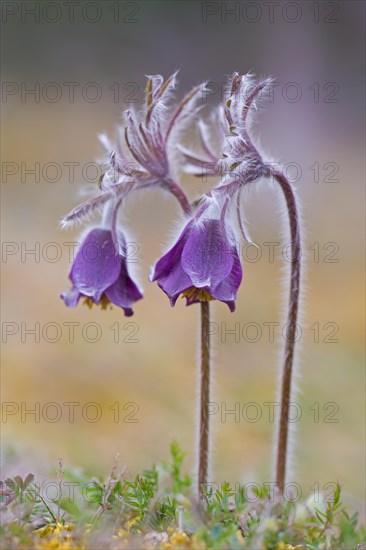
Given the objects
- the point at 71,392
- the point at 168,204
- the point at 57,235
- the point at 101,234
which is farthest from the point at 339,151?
the point at 101,234

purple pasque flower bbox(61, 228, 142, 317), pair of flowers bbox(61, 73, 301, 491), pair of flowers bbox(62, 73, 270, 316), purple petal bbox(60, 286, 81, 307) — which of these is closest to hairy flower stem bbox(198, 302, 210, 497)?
pair of flowers bbox(61, 73, 301, 491)

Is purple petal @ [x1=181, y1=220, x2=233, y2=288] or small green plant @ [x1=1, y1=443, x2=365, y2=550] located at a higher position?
purple petal @ [x1=181, y1=220, x2=233, y2=288]

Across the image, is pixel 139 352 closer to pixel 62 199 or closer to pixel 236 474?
pixel 236 474

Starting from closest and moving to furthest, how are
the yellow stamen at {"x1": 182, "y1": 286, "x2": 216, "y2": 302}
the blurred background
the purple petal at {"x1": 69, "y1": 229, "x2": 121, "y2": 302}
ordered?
the yellow stamen at {"x1": 182, "y1": 286, "x2": 216, "y2": 302}
the purple petal at {"x1": 69, "y1": 229, "x2": 121, "y2": 302}
the blurred background

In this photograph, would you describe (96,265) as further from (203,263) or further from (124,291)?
(203,263)

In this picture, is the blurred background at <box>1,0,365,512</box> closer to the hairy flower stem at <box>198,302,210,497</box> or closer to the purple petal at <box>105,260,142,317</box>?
the purple petal at <box>105,260,142,317</box>

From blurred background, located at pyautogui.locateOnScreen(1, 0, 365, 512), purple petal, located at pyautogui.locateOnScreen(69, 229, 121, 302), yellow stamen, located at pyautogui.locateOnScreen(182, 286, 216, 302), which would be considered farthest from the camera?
blurred background, located at pyautogui.locateOnScreen(1, 0, 365, 512)

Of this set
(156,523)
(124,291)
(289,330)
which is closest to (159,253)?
(124,291)
